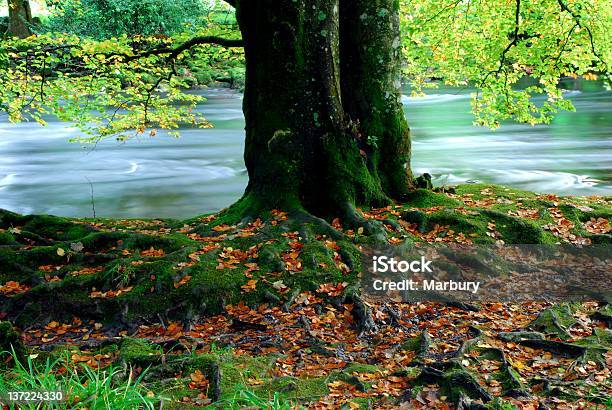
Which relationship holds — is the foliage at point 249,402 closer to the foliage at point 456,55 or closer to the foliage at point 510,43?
the foliage at point 456,55

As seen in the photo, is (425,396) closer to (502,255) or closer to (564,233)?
(502,255)

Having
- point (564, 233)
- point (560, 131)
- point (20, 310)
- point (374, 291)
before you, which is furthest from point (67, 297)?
point (560, 131)

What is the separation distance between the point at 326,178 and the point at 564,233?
3.01 metres

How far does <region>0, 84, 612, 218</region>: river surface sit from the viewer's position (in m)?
16.5

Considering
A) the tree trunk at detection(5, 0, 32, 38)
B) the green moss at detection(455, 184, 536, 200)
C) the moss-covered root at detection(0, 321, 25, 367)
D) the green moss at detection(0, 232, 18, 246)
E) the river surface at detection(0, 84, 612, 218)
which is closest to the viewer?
the moss-covered root at detection(0, 321, 25, 367)

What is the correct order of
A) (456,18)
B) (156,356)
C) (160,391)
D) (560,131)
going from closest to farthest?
(160,391)
(156,356)
(456,18)
(560,131)

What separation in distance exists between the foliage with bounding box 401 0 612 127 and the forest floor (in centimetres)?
260

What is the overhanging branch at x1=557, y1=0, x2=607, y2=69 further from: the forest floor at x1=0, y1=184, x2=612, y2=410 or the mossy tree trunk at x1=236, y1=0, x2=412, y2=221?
the forest floor at x1=0, y1=184, x2=612, y2=410

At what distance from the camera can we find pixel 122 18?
3092 centimetres

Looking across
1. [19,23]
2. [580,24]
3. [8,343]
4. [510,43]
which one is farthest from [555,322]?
[19,23]

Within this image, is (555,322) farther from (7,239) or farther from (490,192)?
(7,239)

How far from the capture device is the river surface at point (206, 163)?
1647 centimetres

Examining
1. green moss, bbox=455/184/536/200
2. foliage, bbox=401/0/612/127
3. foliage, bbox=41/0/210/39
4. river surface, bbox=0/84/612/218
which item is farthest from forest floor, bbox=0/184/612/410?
foliage, bbox=41/0/210/39

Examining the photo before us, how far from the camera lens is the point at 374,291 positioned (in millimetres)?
6418
